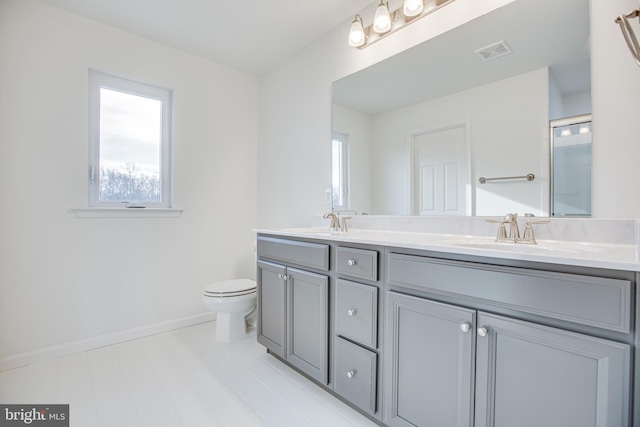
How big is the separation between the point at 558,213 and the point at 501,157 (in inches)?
14.0

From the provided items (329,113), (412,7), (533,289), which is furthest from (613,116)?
(329,113)

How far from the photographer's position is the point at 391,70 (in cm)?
192

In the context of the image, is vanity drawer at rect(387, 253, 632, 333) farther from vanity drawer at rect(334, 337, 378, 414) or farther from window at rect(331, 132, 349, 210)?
window at rect(331, 132, 349, 210)

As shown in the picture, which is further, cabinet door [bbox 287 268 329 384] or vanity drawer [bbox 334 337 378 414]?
cabinet door [bbox 287 268 329 384]

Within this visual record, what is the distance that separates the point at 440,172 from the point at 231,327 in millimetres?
1845

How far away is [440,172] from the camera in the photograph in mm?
1719

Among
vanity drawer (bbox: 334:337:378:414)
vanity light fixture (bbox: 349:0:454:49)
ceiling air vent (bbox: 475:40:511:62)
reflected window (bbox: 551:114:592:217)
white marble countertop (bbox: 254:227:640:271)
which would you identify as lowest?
vanity drawer (bbox: 334:337:378:414)

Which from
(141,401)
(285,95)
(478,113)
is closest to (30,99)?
(285,95)

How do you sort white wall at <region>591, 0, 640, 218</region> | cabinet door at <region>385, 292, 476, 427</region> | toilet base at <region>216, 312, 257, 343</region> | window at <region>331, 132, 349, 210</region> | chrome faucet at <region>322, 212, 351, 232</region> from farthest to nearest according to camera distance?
toilet base at <region>216, 312, 257, 343</region> → window at <region>331, 132, 349, 210</region> → chrome faucet at <region>322, 212, 351, 232</region> → white wall at <region>591, 0, 640, 218</region> → cabinet door at <region>385, 292, 476, 427</region>

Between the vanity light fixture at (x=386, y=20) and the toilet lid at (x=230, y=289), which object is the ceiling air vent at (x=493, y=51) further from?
the toilet lid at (x=230, y=289)

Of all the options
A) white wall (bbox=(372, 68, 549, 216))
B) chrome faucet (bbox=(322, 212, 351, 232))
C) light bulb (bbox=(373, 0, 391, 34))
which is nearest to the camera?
white wall (bbox=(372, 68, 549, 216))

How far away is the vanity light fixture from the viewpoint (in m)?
1.70

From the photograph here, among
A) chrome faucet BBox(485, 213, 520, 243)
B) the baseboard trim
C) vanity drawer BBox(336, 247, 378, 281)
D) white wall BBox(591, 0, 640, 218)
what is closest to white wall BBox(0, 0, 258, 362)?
the baseboard trim

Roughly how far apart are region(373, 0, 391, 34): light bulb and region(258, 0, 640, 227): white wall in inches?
3.3
